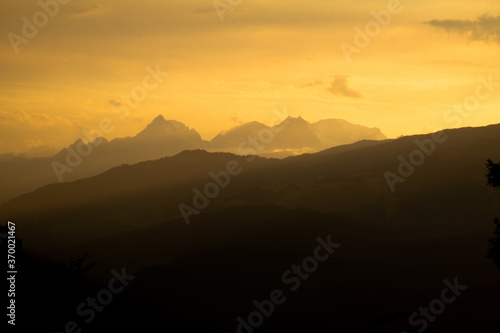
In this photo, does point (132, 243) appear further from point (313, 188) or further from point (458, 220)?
point (458, 220)

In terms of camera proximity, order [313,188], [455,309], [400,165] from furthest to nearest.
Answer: [400,165]
[313,188]
[455,309]

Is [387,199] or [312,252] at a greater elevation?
[387,199]

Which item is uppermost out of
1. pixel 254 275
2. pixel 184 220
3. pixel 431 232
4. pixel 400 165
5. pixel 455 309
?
pixel 400 165

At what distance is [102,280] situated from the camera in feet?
331

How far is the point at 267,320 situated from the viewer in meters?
71.9

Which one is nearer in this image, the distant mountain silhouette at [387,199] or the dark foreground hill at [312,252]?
the dark foreground hill at [312,252]

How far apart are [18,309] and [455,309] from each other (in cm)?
5393

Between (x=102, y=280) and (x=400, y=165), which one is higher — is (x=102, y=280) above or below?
below

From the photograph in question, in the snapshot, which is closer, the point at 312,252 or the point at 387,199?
the point at 312,252

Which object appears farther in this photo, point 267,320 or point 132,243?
point 132,243

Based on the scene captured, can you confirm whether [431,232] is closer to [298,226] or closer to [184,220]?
[298,226]

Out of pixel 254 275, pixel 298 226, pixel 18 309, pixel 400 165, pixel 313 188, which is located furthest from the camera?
pixel 400 165

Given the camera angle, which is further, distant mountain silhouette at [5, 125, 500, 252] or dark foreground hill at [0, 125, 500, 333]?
distant mountain silhouette at [5, 125, 500, 252]

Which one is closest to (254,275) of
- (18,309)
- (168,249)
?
(168,249)
